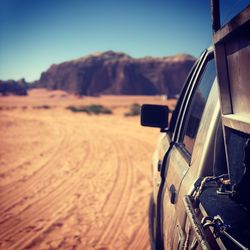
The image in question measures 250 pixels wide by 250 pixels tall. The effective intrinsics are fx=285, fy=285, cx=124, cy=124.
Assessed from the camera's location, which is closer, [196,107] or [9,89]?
[196,107]

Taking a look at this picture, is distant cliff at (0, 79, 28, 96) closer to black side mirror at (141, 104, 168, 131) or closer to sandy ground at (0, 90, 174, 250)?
sandy ground at (0, 90, 174, 250)

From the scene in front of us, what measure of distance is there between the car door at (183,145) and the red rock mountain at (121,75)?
53.6 meters

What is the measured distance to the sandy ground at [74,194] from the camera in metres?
4.13

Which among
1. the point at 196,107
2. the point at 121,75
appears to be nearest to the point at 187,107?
the point at 196,107

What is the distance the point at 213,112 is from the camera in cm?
157

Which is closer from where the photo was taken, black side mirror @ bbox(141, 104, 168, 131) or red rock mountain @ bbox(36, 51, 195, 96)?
black side mirror @ bbox(141, 104, 168, 131)

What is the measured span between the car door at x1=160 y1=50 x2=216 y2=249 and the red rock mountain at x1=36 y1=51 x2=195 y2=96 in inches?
2109

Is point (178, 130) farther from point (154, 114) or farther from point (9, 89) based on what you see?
point (9, 89)

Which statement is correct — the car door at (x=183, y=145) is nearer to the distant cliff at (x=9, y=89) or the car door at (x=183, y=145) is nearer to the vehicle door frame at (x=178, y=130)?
the vehicle door frame at (x=178, y=130)

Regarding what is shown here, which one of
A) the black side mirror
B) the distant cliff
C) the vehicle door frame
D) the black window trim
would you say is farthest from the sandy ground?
the distant cliff

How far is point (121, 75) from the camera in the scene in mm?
57625

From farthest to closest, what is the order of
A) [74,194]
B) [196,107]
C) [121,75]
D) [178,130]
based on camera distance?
[121,75] < [74,194] < [178,130] < [196,107]

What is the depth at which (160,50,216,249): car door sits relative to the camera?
1869 millimetres

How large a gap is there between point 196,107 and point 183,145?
0.34 m
